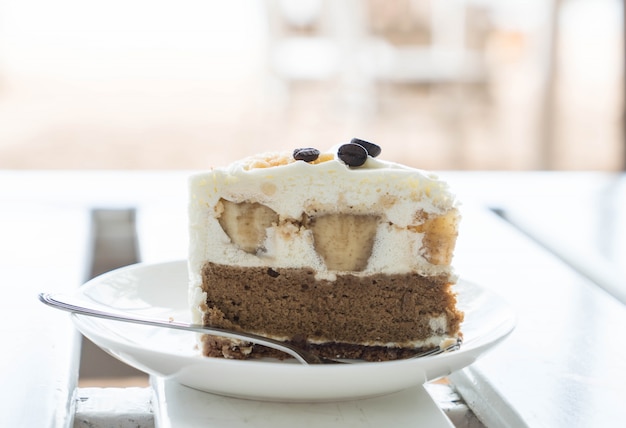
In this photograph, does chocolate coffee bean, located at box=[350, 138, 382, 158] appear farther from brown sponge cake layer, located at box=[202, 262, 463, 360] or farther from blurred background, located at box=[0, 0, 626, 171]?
blurred background, located at box=[0, 0, 626, 171]

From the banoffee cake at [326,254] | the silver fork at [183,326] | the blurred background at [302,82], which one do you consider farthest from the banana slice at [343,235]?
the blurred background at [302,82]

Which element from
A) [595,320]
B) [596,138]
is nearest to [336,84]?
[596,138]

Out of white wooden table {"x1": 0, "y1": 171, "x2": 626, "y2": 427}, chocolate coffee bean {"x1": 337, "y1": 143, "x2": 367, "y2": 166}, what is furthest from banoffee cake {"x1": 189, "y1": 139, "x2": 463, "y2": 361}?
white wooden table {"x1": 0, "y1": 171, "x2": 626, "y2": 427}

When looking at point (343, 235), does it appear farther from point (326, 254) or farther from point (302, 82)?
point (302, 82)

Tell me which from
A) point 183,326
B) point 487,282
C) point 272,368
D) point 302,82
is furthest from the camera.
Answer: point 302,82

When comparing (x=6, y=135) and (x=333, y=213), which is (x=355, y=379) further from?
(x=6, y=135)

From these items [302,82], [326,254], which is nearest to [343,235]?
[326,254]

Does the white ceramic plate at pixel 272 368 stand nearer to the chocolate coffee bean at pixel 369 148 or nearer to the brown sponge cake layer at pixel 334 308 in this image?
the brown sponge cake layer at pixel 334 308
